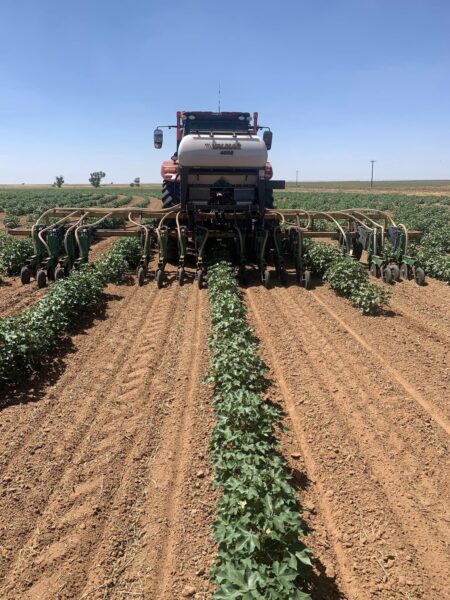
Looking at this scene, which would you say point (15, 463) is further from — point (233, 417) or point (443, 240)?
point (443, 240)

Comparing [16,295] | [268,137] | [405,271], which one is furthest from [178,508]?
[268,137]

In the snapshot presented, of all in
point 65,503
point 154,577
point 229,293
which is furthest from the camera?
point 229,293

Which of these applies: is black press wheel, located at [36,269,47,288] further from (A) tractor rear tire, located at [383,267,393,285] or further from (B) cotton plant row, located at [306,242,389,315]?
(A) tractor rear tire, located at [383,267,393,285]

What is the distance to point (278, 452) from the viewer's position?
4.05 meters

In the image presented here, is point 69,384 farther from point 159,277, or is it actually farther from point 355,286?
point 355,286

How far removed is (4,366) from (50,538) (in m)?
2.75

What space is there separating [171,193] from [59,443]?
9154mm

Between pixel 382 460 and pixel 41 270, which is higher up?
pixel 41 270

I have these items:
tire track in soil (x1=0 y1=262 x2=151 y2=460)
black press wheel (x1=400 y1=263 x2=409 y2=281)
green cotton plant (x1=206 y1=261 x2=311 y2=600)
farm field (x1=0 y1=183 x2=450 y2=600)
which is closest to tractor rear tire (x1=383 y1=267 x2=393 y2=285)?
black press wheel (x1=400 y1=263 x2=409 y2=281)

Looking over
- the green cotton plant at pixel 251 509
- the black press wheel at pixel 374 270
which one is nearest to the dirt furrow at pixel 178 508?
the green cotton plant at pixel 251 509

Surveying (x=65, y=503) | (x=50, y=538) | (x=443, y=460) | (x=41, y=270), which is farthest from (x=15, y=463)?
(x=41, y=270)

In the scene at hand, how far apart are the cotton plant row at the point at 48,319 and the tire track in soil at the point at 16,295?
2.73 feet

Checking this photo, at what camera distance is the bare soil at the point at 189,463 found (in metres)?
2.90

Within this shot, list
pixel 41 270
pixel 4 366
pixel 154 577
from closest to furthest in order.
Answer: pixel 154 577 → pixel 4 366 → pixel 41 270
